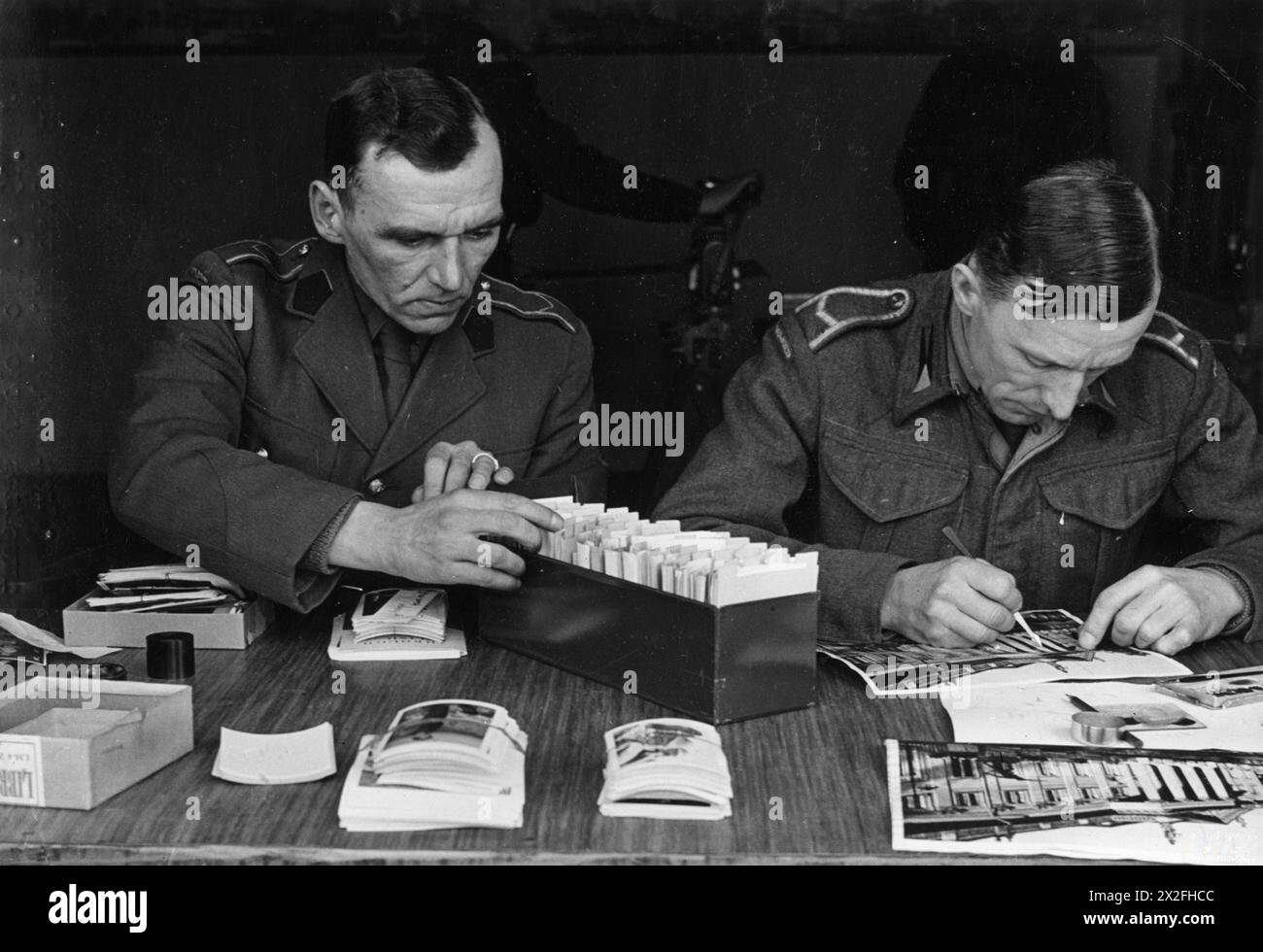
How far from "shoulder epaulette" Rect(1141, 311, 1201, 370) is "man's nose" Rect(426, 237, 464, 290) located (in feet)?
4.72

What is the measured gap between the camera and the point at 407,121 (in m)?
2.88

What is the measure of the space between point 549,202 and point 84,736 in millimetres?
2039

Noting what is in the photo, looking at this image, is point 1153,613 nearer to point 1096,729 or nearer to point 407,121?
point 1096,729

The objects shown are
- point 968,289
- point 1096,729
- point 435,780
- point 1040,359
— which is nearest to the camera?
point 435,780

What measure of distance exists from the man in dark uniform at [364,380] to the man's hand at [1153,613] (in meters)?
1.09

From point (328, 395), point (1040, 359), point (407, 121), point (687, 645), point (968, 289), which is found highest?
point (407, 121)

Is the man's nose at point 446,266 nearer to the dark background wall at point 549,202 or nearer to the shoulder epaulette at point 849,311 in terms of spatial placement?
the dark background wall at point 549,202

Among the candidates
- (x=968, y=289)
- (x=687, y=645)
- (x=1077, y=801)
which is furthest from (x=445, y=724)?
(x=968, y=289)

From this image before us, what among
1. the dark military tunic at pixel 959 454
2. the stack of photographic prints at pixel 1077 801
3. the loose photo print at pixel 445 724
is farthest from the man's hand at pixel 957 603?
the loose photo print at pixel 445 724

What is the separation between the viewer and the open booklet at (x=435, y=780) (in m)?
1.68

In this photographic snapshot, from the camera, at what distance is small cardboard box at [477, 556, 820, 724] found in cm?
204

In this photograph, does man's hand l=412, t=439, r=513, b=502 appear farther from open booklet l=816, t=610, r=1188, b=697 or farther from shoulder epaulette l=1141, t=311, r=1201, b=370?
shoulder epaulette l=1141, t=311, r=1201, b=370
